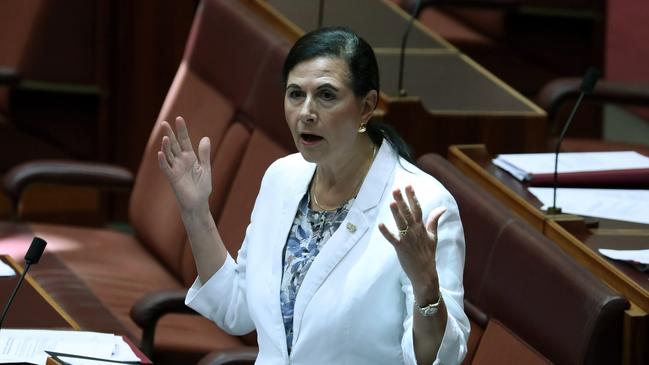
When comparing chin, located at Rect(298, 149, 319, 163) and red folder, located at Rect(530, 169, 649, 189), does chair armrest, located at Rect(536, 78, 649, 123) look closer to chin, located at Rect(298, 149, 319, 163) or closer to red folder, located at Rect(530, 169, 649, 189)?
red folder, located at Rect(530, 169, 649, 189)

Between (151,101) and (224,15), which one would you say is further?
(151,101)

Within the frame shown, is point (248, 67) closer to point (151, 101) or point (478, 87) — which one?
point (478, 87)

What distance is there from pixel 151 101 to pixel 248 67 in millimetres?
757

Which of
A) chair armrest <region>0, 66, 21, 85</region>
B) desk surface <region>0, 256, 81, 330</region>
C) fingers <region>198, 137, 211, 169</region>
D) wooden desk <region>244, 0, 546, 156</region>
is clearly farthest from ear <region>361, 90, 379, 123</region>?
chair armrest <region>0, 66, 21, 85</region>

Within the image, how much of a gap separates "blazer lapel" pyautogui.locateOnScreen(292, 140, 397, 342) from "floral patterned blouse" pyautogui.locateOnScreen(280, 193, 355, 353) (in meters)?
0.02

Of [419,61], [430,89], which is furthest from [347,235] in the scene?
[419,61]

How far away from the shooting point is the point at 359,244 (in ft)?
4.17

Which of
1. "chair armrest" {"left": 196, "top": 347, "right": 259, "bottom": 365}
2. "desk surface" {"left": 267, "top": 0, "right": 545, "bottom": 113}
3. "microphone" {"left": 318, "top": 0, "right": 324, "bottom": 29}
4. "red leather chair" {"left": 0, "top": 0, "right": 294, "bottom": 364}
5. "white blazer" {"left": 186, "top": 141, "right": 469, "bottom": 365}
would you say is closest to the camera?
"white blazer" {"left": 186, "top": 141, "right": 469, "bottom": 365}

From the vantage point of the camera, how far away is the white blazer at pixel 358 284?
1.20 meters

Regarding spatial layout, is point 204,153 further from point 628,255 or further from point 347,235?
point 628,255

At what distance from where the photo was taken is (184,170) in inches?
52.6

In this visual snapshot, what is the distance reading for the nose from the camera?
1.26 meters

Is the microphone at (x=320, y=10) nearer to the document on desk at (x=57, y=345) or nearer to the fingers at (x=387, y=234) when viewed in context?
the document on desk at (x=57, y=345)

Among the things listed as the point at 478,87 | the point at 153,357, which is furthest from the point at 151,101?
the point at 153,357
